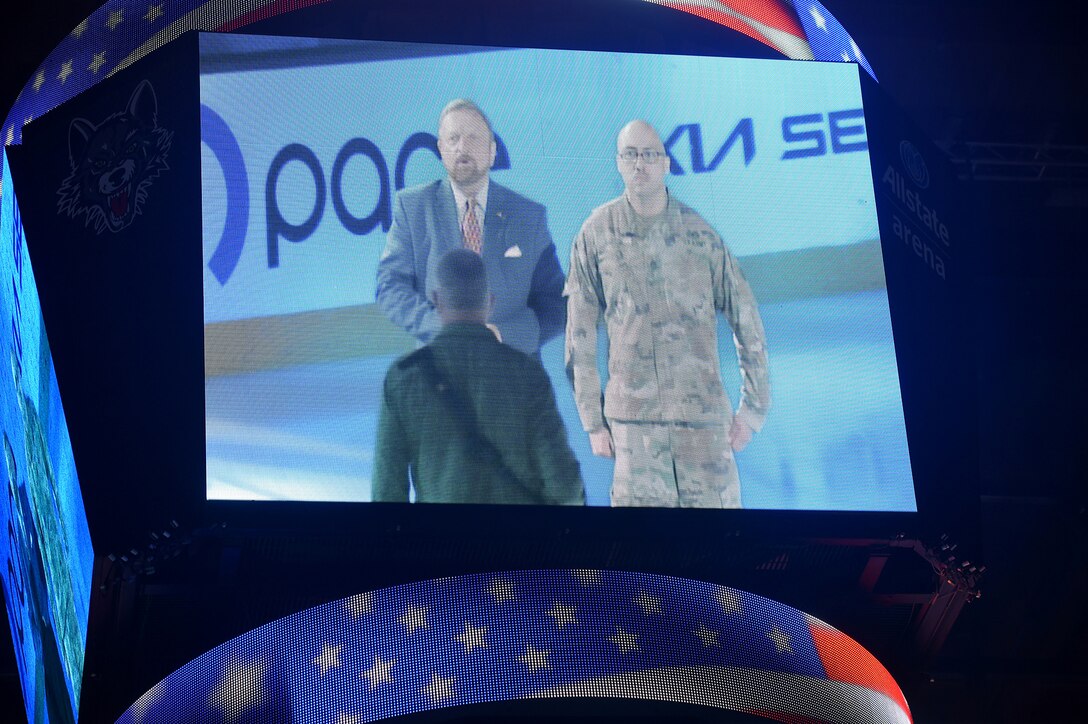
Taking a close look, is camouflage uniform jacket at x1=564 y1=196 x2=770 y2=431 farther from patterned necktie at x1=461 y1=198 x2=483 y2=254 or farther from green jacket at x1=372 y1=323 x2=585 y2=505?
patterned necktie at x1=461 y1=198 x2=483 y2=254

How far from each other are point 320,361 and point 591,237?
1365 millimetres

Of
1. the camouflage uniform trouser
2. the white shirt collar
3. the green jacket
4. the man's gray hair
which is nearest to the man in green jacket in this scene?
the green jacket

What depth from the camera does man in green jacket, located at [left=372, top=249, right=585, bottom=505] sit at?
6.31 m

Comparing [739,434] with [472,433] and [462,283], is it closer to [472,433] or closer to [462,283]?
[472,433]

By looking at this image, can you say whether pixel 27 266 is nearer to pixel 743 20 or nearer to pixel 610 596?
pixel 610 596

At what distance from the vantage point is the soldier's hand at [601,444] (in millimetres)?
6484

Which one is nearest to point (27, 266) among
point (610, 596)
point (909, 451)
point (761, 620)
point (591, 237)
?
point (591, 237)

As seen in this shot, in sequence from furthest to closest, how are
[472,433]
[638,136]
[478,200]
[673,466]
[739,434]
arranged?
1. [638,136]
2. [478,200]
3. [739,434]
4. [673,466]
5. [472,433]

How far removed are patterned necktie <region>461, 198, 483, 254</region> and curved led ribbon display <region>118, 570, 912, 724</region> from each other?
5.13ft

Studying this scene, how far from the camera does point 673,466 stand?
653 cm

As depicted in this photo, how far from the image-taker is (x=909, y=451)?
6.80 m

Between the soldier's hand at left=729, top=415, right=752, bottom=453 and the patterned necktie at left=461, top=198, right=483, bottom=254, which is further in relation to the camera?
the patterned necktie at left=461, top=198, right=483, bottom=254

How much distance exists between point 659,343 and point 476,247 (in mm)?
925

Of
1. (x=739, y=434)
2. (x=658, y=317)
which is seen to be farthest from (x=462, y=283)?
(x=739, y=434)
